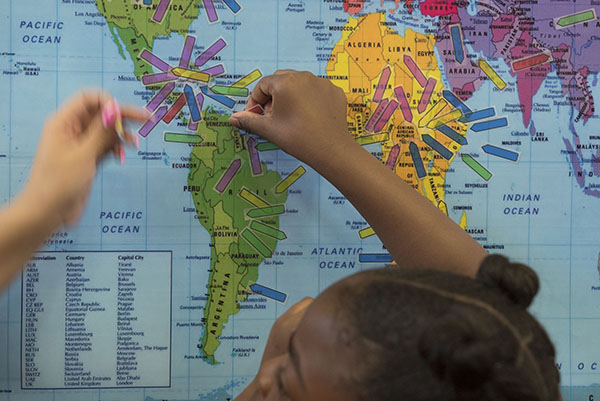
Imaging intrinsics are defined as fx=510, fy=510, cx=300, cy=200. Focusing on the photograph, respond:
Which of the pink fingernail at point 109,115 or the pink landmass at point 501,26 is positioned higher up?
the pink landmass at point 501,26

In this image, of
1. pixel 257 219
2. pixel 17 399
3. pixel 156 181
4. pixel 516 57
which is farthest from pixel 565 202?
pixel 17 399

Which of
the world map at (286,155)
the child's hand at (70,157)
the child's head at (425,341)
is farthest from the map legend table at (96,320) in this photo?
the child's head at (425,341)

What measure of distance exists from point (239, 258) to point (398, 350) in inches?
21.2

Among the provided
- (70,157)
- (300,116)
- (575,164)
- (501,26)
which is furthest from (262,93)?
(575,164)

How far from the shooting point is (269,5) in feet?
3.43

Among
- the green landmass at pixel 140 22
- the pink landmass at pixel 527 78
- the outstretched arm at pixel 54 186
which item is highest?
the green landmass at pixel 140 22

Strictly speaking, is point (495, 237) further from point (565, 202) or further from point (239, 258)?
point (239, 258)

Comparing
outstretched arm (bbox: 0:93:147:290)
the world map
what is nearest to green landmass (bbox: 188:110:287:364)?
the world map

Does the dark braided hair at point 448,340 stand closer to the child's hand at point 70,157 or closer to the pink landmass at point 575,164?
the child's hand at point 70,157

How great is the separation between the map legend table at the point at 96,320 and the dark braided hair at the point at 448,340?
0.55 meters

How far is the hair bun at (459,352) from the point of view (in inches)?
20.8

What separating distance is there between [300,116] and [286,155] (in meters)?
0.12

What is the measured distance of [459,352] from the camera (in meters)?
0.53

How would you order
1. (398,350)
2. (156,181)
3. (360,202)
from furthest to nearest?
1. (156,181)
2. (360,202)
3. (398,350)
